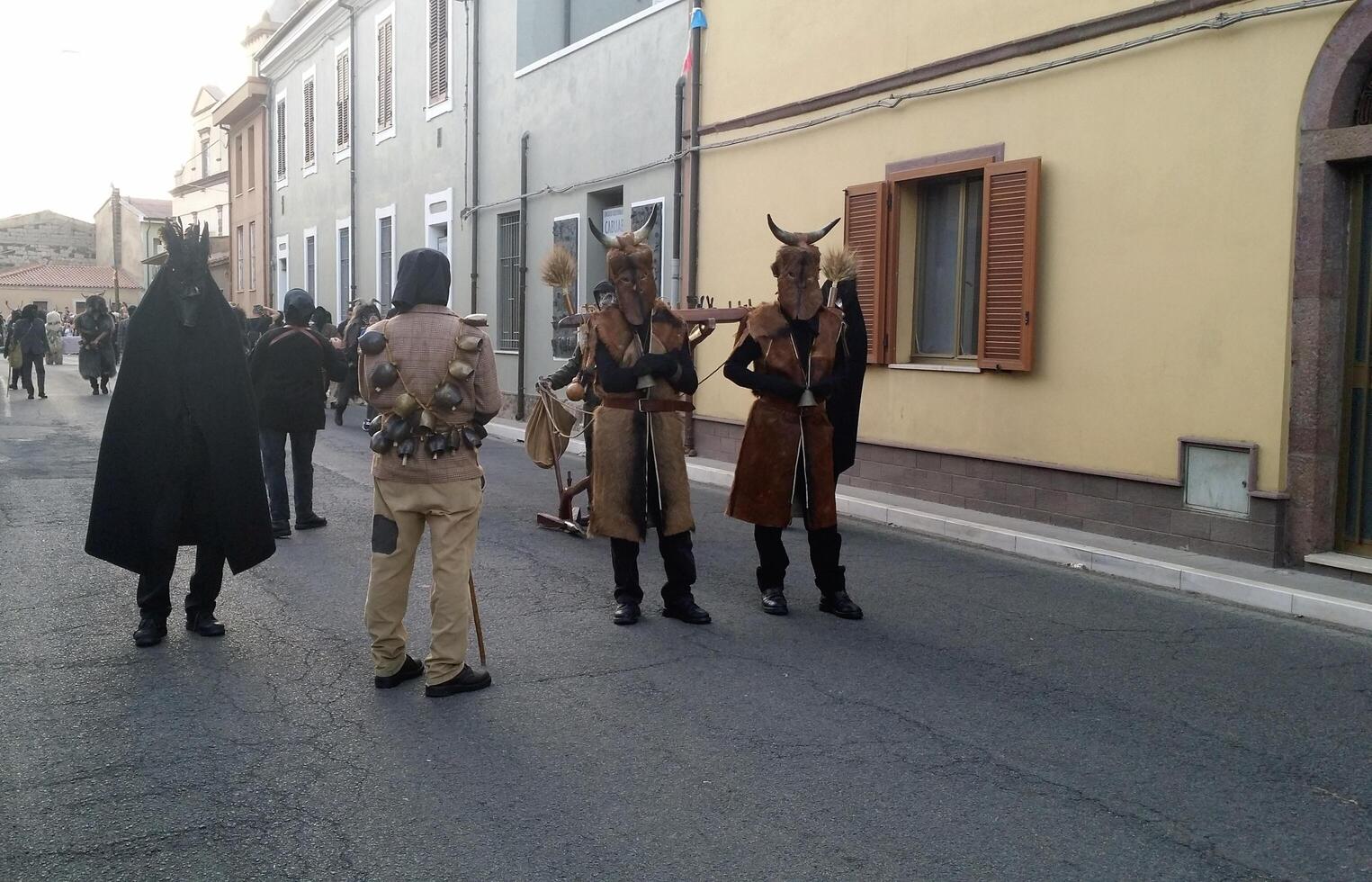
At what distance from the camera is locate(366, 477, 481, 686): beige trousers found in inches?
206

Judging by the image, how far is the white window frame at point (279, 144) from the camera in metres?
34.2

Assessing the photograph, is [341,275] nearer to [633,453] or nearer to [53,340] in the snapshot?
[53,340]

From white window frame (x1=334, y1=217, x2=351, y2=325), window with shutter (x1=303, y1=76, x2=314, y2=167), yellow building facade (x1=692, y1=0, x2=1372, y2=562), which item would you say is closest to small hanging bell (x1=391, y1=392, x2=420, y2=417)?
yellow building facade (x1=692, y1=0, x2=1372, y2=562)

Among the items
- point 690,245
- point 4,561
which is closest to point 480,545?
point 4,561

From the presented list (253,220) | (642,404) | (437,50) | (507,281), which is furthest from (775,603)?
(253,220)

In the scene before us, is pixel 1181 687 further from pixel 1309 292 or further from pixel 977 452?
pixel 977 452

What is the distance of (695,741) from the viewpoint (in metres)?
4.72

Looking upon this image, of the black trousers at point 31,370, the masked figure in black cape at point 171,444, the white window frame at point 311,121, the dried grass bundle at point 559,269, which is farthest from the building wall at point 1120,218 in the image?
the white window frame at point 311,121

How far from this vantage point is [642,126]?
16203 millimetres

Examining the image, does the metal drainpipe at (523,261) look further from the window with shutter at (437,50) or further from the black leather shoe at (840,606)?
the black leather shoe at (840,606)

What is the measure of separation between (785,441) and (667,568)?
92 cm

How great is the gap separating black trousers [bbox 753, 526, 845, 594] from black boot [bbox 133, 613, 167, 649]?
9.89 feet

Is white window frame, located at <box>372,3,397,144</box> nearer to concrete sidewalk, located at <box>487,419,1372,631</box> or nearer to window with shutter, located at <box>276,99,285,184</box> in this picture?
window with shutter, located at <box>276,99,285,184</box>

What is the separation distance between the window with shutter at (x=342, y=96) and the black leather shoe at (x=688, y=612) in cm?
2420
